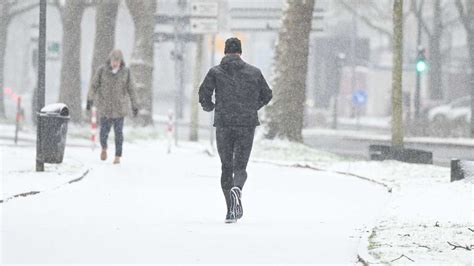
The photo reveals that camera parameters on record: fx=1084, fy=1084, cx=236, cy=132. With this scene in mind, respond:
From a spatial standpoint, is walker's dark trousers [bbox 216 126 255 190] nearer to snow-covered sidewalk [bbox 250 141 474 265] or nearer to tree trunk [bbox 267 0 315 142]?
snow-covered sidewalk [bbox 250 141 474 265]

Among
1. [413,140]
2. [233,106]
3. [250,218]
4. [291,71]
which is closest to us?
[233,106]

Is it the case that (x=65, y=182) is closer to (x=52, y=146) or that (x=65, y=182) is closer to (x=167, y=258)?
(x=52, y=146)

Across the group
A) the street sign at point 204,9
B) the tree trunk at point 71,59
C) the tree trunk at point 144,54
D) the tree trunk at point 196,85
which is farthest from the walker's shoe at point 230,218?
the tree trunk at point 71,59

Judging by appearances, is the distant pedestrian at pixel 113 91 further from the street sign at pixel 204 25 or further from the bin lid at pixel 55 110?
the street sign at pixel 204 25

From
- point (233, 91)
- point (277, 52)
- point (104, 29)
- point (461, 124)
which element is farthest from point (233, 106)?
point (461, 124)

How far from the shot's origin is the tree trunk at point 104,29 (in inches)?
1164

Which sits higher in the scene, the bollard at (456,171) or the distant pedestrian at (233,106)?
the distant pedestrian at (233,106)

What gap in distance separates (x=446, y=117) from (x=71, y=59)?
55.2 feet

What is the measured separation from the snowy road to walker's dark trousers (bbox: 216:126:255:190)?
1.31 ft

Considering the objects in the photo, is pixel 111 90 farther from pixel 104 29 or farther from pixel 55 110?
pixel 104 29

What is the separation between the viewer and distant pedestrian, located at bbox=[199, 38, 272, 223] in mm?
9852

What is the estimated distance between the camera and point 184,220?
9.97 metres

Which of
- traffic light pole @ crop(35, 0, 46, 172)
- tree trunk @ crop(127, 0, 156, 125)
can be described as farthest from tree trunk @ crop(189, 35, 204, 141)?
traffic light pole @ crop(35, 0, 46, 172)

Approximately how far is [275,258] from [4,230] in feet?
8.18
